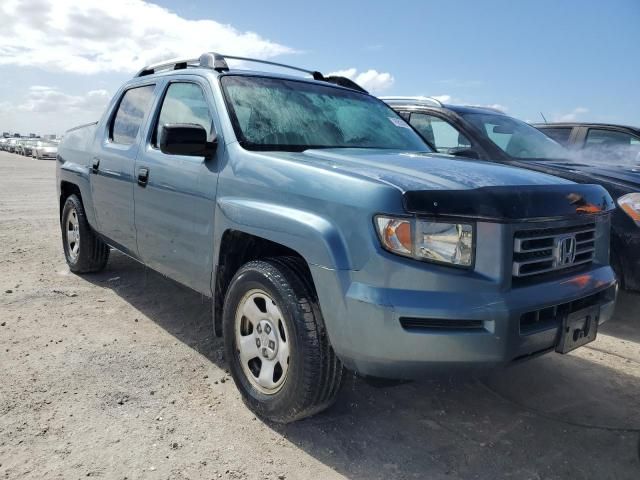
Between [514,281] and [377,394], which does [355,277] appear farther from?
[377,394]

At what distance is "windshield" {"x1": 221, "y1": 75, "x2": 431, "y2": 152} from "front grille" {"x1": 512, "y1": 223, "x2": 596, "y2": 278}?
1.36m

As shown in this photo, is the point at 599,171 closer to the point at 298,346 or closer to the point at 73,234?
the point at 298,346

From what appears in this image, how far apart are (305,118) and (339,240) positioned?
4.50 ft

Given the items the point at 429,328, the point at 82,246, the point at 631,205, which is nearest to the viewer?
the point at 429,328

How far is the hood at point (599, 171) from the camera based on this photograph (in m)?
4.57

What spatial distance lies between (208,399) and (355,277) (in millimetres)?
1311

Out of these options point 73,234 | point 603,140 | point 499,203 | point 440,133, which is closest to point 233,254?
point 499,203

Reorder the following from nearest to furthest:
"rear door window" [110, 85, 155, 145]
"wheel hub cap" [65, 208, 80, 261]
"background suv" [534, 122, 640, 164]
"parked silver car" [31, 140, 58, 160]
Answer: "rear door window" [110, 85, 155, 145], "wheel hub cap" [65, 208, 80, 261], "background suv" [534, 122, 640, 164], "parked silver car" [31, 140, 58, 160]

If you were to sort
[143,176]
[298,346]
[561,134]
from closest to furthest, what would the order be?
1. [298,346]
2. [143,176]
3. [561,134]

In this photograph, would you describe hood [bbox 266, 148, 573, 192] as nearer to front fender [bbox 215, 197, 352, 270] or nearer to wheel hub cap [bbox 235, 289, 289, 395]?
front fender [bbox 215, 197, 352, 270]

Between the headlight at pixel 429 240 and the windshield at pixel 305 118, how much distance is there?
1086mm

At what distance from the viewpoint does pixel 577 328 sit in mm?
2582

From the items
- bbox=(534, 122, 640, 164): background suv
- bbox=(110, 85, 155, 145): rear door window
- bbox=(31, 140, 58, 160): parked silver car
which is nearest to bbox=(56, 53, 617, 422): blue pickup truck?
bbox=(110, 85, 155, 145): rear door window

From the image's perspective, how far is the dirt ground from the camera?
8.18ft
